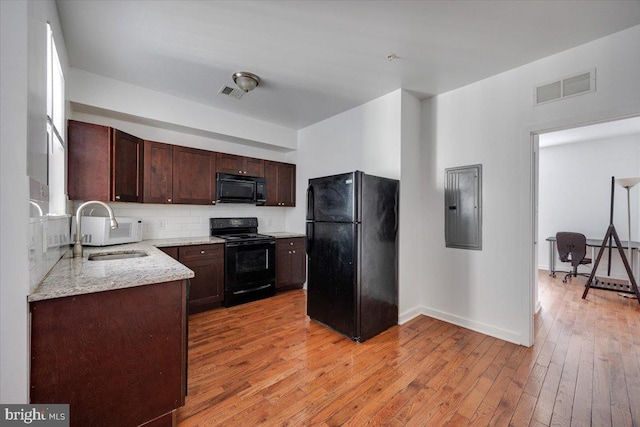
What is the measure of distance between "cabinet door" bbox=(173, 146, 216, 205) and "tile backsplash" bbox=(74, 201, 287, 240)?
33 centimetres

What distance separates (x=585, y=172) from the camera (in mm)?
5312

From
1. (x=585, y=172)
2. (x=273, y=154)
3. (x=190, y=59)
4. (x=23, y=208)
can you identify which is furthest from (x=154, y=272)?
(x=585, y=172)

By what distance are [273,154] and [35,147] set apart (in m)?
3.64

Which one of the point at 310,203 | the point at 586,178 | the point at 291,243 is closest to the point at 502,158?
the point at 310,203

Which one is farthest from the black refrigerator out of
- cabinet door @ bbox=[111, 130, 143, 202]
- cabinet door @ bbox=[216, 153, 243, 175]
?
cabinet door @ bbox=[111, 130, 143, 202]

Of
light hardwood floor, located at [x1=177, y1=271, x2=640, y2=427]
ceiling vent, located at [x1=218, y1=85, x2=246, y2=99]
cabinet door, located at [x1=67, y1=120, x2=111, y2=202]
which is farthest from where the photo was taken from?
ceiling vent, located at [x1=218, y1=85, x2=246, y2=99]

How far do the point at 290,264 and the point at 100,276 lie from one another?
2.99 meters

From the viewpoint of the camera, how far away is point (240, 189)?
407cm

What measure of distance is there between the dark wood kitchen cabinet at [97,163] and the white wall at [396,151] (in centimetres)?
269

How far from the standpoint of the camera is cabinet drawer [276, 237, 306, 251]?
4.21 metres

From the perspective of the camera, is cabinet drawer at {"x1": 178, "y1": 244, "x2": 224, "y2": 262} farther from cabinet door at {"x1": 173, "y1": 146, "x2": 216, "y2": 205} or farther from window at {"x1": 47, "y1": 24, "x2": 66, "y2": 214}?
window at {"x1": 47, "y1": 24, "x2": 66, "y2": 214}

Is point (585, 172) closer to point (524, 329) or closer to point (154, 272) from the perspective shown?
point (524, 329)

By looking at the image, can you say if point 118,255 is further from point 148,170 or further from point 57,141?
point 148,170

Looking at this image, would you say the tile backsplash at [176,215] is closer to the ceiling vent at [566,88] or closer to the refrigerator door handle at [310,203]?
the refrigerator door handle at [310,203]
